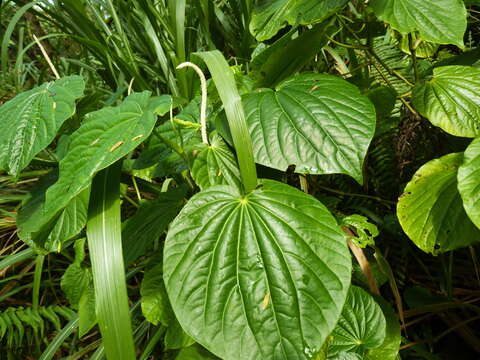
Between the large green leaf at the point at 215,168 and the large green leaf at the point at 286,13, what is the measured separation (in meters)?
0.34

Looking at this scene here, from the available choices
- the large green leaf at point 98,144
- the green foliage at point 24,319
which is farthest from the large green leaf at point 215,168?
the green foliage at point 24,319

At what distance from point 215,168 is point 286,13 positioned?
449mm

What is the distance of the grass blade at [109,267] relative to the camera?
0.63 metres

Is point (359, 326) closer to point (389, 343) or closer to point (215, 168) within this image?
point (389, 343)

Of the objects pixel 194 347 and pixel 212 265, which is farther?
pixel 194 347

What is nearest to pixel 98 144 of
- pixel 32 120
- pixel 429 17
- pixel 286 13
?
pixel 32 120

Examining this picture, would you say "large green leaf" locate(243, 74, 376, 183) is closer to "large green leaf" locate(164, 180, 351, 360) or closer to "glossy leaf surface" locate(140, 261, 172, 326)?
"large green leaf" locate(164, 180, 351, 360)

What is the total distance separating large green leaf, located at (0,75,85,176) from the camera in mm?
571

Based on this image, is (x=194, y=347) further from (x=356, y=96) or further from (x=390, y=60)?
(x=390, y=60)

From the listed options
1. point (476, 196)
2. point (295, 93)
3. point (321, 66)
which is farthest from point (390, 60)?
point (476, 196)

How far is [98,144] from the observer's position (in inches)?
22.9

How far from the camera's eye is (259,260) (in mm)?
541

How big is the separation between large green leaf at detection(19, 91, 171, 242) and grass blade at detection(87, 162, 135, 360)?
10cm

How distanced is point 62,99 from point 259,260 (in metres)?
0.44
